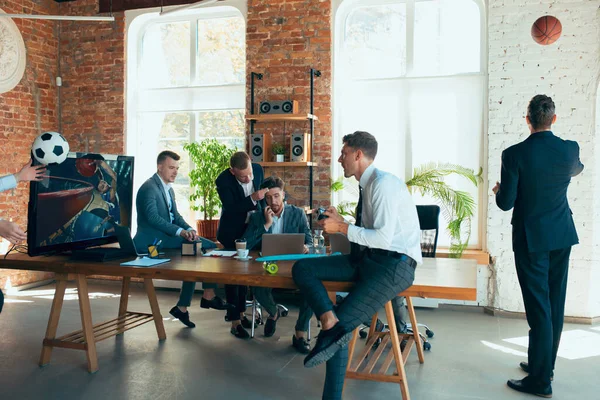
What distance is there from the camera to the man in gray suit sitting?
475 centimetres

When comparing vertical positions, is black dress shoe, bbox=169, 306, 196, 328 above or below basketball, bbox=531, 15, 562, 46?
below

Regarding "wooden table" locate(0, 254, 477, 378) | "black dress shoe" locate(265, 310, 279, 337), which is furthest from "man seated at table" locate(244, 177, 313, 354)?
"wooden table" locate(0, 254, 477, 378)

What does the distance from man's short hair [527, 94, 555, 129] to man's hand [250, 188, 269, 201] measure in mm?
2159

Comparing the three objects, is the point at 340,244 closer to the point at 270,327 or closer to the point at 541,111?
the point at 270,327

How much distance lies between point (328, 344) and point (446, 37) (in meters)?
4.51

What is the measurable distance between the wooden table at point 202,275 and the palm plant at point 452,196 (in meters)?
2.01

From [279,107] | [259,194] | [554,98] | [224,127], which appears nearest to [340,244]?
[259,194]

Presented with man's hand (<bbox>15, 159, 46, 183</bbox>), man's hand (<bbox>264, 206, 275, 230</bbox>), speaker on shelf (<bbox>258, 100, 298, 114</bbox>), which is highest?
speaker on shelf (<bbox>258, 100, 298, 114</bbox>)

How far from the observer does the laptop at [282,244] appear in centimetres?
384

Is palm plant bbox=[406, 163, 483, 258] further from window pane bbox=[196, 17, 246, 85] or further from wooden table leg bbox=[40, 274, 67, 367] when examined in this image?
wooden table leg bbox=[40, 274, 67, 367]

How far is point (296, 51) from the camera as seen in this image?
21.2 ft

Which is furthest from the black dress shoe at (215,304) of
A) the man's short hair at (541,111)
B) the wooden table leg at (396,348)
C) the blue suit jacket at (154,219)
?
the man's short hair at (541,111)

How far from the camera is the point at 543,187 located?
3.59 m

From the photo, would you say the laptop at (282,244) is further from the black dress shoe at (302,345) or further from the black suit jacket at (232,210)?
the black suit jacket at (232,210)
